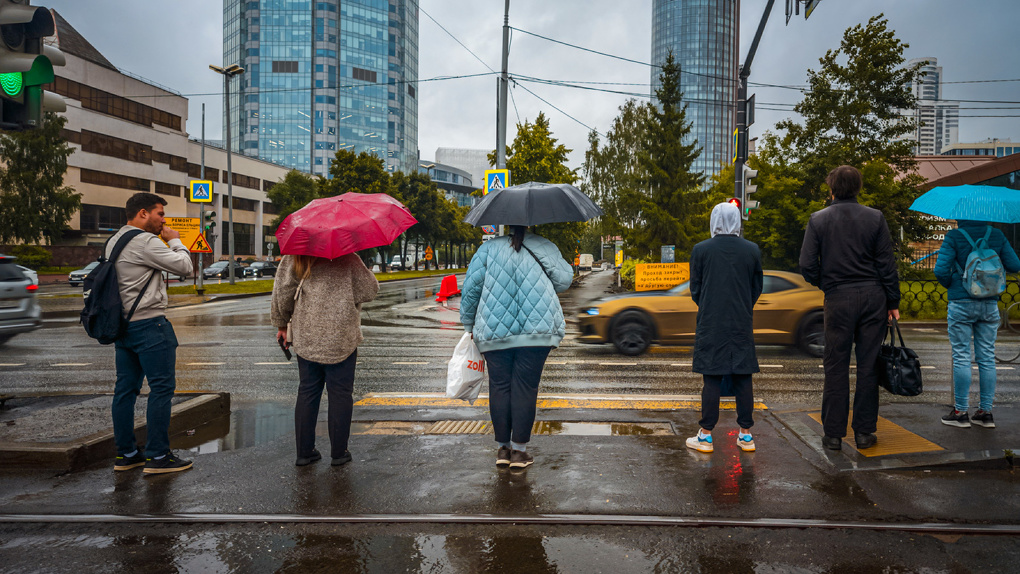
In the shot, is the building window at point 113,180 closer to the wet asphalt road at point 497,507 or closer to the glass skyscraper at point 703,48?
the wet asphalt road at point 497,507

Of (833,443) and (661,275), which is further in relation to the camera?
(661,275)

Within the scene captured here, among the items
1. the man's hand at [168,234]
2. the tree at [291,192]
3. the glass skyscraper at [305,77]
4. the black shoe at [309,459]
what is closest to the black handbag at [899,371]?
the black shoe at [309,459]

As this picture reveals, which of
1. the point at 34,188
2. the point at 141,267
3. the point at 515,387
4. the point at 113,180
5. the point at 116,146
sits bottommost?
the point at 515,387

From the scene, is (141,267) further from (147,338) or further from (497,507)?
(497,507)

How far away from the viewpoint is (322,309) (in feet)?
14.5

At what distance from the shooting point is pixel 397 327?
1571 cm

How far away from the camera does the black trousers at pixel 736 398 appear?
15.6ft

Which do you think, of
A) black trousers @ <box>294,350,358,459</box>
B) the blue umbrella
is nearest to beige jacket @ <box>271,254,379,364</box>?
black trousers @ <box>294,350,358,459</box>

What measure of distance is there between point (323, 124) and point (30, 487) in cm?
10890

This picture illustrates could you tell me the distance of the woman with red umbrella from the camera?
14.3ft

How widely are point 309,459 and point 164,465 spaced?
938 mm

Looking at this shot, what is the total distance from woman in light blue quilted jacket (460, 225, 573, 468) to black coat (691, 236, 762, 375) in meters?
1.10

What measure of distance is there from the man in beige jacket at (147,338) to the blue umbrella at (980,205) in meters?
5.46

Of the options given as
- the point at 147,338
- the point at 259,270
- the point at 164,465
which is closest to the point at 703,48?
the point at 259,270
